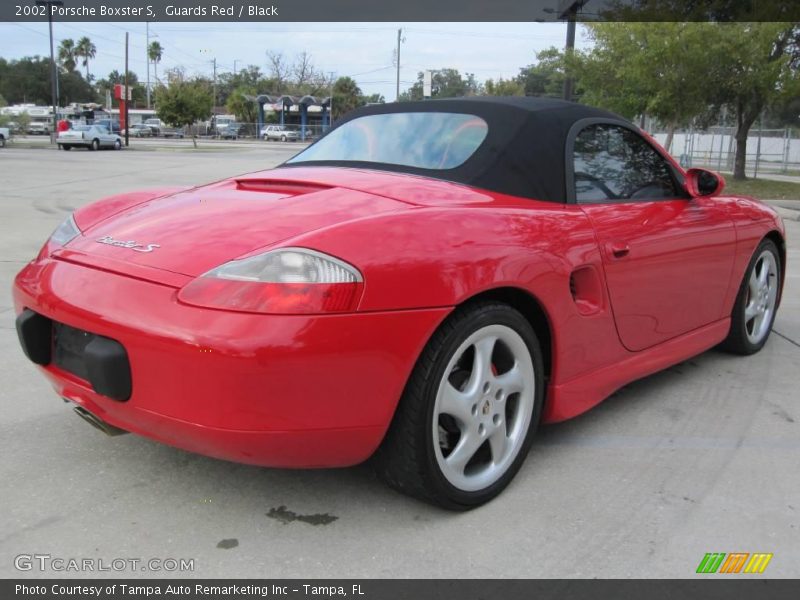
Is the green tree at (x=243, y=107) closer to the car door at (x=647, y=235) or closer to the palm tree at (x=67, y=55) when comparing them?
the palm tree at (x=67, y=55)

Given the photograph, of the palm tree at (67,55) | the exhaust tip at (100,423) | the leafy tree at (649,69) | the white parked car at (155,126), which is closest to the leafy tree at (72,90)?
the palm tree at (67,55)

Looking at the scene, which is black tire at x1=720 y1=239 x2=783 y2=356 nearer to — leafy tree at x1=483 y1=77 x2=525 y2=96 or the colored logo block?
the colored logo block

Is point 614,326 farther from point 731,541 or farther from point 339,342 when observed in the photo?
point 339,342

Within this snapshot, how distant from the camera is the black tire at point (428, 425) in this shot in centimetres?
221

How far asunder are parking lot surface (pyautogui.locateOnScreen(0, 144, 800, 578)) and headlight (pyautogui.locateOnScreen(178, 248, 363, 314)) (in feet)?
2.62

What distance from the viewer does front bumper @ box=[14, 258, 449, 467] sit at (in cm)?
195

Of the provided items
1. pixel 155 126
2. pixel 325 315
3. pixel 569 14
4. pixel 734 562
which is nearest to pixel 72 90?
pixel 155 126

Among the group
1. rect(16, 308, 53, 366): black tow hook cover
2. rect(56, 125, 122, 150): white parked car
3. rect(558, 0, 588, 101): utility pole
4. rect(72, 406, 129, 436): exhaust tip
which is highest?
rect(558, 0, 588, 101): utility pole

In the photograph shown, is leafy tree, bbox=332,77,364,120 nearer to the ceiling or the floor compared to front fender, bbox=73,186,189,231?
nearer to the ceiling

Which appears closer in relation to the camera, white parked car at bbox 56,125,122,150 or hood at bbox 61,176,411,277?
hood at bbox 61,176,411,277

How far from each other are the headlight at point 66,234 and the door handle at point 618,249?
2117 millimetres

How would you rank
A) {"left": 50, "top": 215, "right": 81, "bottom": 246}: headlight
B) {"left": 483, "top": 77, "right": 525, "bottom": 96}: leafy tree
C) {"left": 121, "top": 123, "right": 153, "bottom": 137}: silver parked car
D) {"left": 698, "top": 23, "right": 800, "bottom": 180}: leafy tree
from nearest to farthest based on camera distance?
{"left": 50, "top": 215, "right": 81, "bottom": 246}: headlight < {"left": 698, "top": 23, "right": 800, "bottom": 180}: leafy tree < {"left": 483, "top": 77, "right": 525, "bottom": 96}: leafy tree < {"left": 121, "top": 123, "right": 153, "bottom": 137}: silver parked car

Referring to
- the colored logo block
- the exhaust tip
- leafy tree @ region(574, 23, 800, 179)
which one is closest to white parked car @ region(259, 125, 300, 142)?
leafy tree @ region(574, 23, 800, 179)
